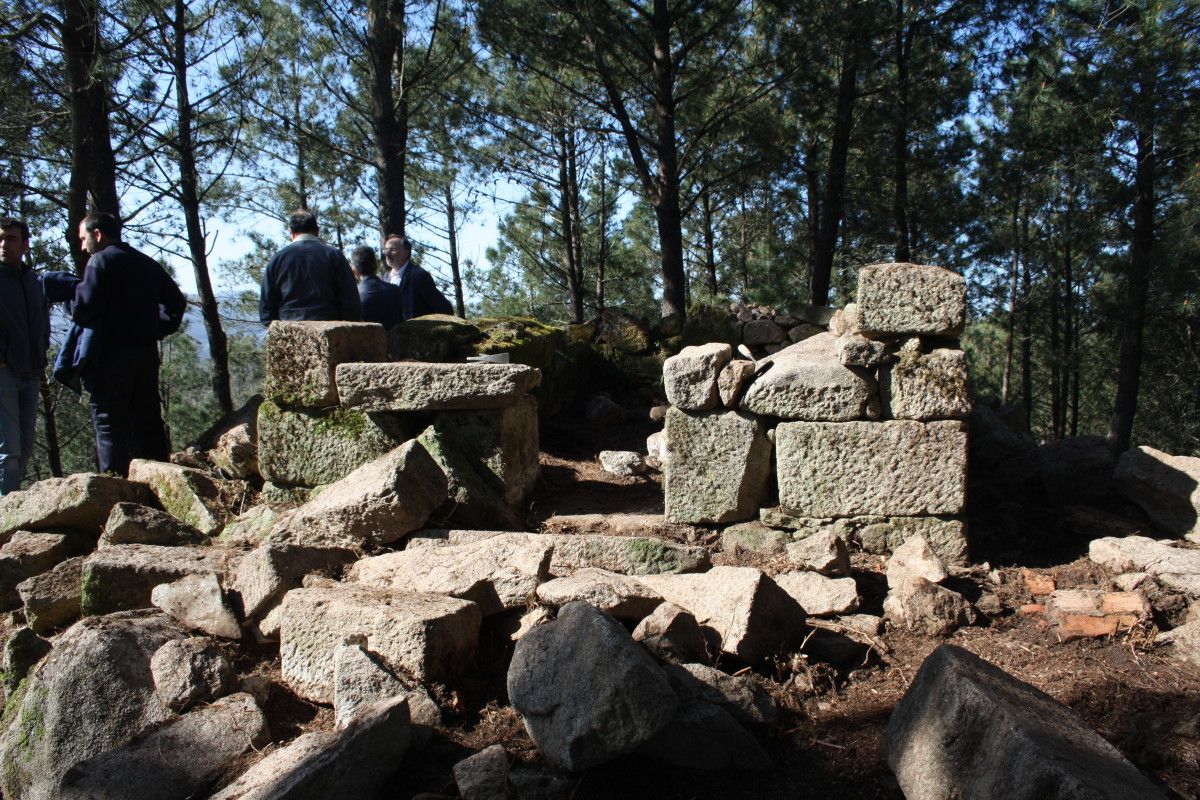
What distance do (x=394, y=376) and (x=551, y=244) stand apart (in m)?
15.1

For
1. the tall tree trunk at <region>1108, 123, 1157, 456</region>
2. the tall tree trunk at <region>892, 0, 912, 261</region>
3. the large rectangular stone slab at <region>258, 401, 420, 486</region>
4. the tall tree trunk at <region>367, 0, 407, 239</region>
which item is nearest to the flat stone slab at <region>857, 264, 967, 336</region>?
the large rectangular stone slab at <region>258, 401, 420, 486</region>

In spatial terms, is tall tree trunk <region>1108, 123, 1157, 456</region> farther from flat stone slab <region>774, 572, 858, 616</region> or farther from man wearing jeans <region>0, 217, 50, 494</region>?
man wearing jeans <region>0, 217, 50, 494</region>

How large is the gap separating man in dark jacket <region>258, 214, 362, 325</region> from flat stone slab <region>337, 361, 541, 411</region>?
109cm

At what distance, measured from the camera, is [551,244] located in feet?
62.8

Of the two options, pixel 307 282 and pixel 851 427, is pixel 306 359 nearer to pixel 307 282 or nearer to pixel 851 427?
pixel 307 282

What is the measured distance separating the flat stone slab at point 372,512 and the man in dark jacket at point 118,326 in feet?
6.57

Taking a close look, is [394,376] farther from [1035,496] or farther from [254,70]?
[254,70]

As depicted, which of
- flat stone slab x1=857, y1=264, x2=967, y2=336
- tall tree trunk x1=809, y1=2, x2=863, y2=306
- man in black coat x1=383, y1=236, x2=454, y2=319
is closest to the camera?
flat stone slab x1=857, y1=264, x2=967, y2=336

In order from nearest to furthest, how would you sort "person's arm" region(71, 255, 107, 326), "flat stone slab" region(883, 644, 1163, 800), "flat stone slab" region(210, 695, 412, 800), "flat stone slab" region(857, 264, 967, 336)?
"flat stone slab" region(883, 644, 1163, 800) → "flat stone slab" region(210, 695, 412, 800) → "flat stone slab" region(857, 264, 967, 336) → "person's arm" region(71, 255, 107, 326)

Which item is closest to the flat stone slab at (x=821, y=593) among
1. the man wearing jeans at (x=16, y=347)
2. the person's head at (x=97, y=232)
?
the person's head at (x=97, y=232)

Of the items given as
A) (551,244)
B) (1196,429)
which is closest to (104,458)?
(551,244)

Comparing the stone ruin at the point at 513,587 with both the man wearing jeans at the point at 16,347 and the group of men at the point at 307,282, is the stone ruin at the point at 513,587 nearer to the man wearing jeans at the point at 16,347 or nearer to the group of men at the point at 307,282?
the man wearing jeans at the point at 16,347

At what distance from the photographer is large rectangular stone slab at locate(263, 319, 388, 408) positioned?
15.2 ft

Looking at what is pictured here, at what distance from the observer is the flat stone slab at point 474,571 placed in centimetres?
317
